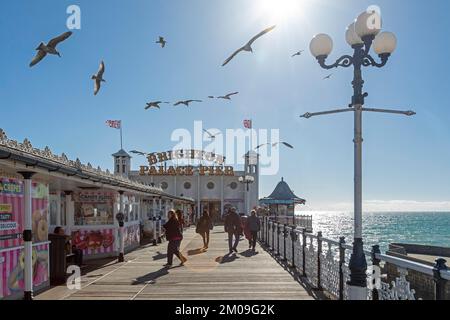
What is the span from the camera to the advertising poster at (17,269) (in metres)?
7.68

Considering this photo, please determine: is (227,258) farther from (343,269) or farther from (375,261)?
(375,261)

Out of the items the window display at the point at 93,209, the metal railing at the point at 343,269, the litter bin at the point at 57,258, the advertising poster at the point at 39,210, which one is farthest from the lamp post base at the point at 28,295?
the window display at the point at 93,209

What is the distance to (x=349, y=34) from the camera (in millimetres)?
7023

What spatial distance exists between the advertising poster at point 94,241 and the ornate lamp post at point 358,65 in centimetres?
926

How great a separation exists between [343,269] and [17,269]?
549cm

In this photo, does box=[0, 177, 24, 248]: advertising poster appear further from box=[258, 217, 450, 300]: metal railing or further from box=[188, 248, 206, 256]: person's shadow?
box=[188, 248, 206, 256]: person's shadow

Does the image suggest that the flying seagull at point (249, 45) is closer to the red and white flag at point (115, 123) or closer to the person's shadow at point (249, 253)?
the person's shadow at point (249, 253)

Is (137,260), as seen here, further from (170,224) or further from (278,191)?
(278,191)

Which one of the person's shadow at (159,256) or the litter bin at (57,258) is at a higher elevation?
the litter bin at (57,258)

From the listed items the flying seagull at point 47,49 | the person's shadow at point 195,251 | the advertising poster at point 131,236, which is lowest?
the person's shadow at point 195,251

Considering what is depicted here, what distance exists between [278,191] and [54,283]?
37.8 metres

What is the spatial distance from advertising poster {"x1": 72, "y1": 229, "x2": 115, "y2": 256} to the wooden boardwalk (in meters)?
1.04

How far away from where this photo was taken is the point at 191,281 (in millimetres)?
9711
